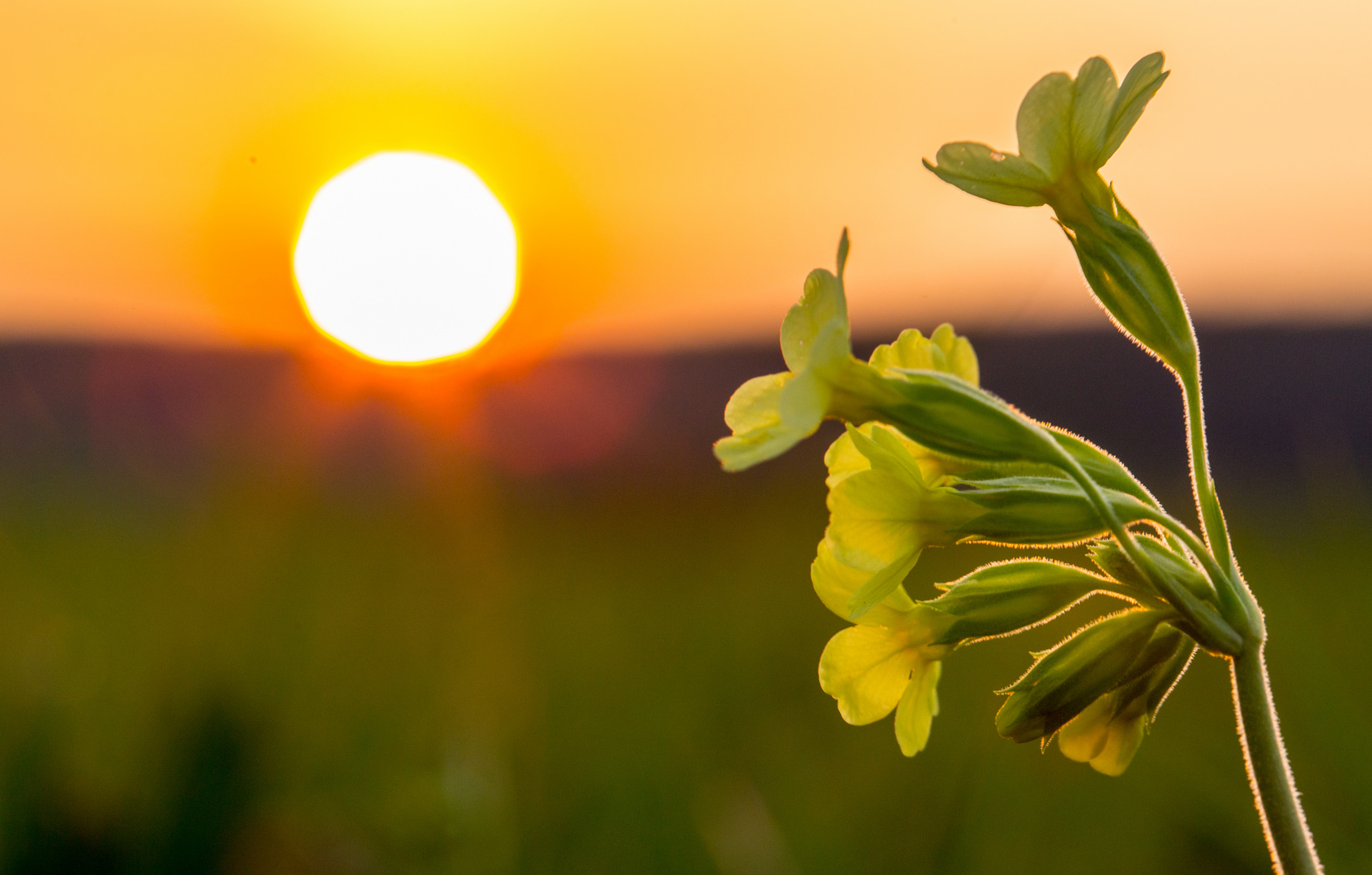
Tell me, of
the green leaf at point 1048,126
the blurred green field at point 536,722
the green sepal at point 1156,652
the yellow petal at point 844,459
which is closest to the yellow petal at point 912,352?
the yellow petal at point 844,459

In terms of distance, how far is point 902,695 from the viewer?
3.69 ft

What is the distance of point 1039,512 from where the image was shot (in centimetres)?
98

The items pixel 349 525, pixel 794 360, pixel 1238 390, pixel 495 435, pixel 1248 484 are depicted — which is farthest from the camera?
pixel 1238 390

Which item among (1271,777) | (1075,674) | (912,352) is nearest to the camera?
(1271,777)

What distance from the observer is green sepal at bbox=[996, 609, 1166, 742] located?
102 cm

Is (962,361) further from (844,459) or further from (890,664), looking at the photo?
(890,664)

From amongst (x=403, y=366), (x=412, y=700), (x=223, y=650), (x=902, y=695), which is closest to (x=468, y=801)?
(x=412, y=700)

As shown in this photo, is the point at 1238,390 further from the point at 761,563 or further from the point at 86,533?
the point at 86,533

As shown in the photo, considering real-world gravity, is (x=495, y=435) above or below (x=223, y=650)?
above

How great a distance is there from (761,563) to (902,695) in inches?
164

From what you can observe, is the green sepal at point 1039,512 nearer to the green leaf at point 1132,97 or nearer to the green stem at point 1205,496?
the green stem at point 1205,496

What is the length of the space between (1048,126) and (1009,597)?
1.55 ft

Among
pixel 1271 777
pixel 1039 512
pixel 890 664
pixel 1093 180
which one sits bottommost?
pixel 1271 777

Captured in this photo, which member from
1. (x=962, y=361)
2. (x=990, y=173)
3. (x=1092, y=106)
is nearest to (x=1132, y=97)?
(x=1092, y=106)
